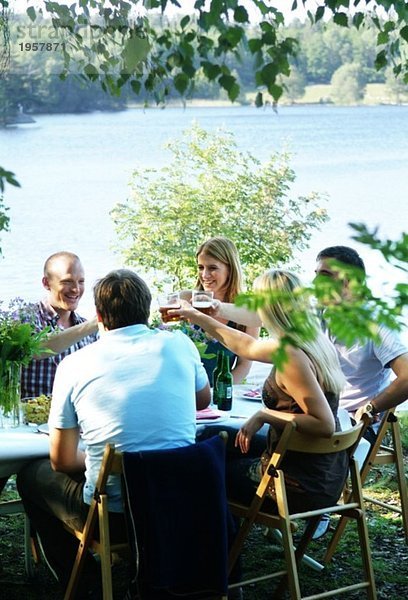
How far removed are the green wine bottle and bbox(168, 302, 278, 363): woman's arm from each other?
0.50 ft

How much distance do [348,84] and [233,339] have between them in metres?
31.7

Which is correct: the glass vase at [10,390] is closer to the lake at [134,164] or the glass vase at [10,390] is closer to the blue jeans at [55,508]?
the blue jeans at [55,508]

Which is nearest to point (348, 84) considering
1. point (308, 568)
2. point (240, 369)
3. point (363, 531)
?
point (240, 369)

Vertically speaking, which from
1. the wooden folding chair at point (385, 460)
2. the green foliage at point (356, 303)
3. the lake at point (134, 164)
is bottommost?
the lake at point (134, 164)

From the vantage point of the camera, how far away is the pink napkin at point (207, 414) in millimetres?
4016

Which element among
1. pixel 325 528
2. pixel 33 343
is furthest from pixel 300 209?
pixel 33 343

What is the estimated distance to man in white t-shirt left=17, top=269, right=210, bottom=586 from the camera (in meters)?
3.40

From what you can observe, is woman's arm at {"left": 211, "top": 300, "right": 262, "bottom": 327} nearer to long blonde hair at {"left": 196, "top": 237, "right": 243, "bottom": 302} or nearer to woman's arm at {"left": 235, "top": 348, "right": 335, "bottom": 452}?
long blonde hair at {"left": 196, "top": 237, "right": 243, "bottom": 302}

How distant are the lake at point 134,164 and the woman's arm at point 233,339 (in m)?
15.0

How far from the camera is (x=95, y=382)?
3.42 meters

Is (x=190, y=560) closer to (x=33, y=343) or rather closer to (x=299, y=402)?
(x=299, y=402)

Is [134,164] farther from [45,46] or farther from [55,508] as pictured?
[55,508]

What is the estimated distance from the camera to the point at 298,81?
33188 millimetres

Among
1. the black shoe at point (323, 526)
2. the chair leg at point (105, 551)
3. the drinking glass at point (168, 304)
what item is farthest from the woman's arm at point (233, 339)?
the chair leg at point (105, 551)
